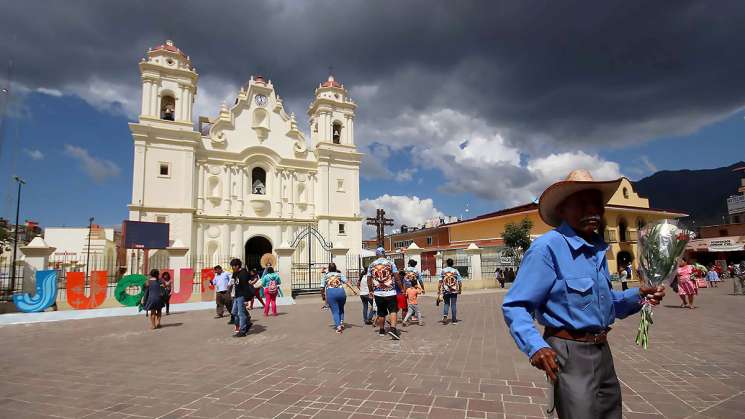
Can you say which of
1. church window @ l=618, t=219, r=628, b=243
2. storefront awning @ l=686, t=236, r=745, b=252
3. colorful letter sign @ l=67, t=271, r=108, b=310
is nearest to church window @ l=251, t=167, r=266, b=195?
colorful letter sign @ l=67, t=271, r=108, b=310

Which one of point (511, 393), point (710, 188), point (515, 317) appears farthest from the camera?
point (710, 188)

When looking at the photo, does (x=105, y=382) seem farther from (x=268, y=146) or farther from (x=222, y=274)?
(x=268, y=146)

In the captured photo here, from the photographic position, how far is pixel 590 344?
1.89 metres

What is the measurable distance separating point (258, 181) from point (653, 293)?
92.0 ft

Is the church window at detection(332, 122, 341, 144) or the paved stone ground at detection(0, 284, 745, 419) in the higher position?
the church window at detection(332, 122, 341, 144)

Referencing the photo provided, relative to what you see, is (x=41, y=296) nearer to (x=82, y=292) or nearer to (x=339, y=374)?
(x=82, y=292)

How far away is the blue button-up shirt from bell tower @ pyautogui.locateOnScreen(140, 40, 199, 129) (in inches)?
1075

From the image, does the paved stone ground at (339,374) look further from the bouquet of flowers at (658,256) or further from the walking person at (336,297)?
the bouquet of flowers at (658,256)

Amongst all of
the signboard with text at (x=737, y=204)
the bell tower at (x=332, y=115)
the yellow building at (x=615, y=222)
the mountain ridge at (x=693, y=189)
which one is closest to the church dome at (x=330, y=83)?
the bell tower at (x=332, y=115)

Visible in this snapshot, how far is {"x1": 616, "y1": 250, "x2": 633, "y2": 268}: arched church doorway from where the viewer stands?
29.2m

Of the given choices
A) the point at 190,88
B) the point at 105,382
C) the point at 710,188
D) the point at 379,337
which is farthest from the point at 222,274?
the point at 710,188

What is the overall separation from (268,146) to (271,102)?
362cm

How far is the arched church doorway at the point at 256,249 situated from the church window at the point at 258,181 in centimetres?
331

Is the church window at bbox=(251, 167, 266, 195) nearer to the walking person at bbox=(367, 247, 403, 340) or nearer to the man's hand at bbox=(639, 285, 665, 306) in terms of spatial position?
the walking person at bbox=(367, 247, 403, 340)
